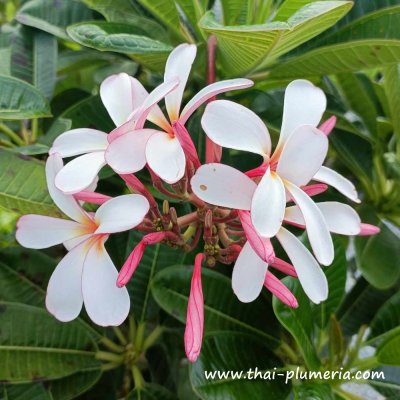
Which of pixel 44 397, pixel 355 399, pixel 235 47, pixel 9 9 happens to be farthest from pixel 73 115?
pixel 9 9

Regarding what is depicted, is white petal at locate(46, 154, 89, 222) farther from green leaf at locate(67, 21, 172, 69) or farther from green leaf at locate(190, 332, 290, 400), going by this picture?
green leaf at locate(190, 332, 290, 400)

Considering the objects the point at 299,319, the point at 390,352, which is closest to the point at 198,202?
the point at 299,319

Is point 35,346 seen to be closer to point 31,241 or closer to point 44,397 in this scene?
point 44,397

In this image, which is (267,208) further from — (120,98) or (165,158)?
(120,98)

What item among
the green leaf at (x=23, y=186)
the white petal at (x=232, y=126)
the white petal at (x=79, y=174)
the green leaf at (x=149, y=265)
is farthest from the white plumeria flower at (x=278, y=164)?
the green leaf at (x=149, y=265)

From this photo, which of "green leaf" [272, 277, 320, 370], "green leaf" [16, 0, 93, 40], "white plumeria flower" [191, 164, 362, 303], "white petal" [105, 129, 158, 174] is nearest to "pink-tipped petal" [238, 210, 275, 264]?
"white plumeria flower" [191, 164, 362, 303]
